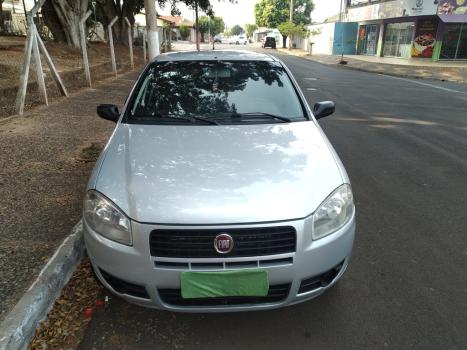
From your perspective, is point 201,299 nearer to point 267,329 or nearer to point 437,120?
point 267,329

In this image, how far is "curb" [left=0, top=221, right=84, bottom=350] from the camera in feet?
7.52

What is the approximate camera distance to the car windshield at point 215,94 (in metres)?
3.49

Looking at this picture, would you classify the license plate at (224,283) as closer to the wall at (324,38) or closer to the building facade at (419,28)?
the building facade at (419,28)

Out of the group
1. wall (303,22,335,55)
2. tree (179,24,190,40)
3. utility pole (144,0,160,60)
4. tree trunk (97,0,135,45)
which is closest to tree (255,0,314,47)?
tree (179,24,190,40)

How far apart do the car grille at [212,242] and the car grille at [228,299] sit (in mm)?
237

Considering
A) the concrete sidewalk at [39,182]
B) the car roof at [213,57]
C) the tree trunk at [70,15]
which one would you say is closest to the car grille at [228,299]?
the concrete sidewalk at [39,182]

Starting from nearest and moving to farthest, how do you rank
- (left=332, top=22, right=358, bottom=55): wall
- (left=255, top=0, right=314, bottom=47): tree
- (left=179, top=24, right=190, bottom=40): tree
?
(left=332, top=22, right=358, bottom=55): wall
(left=255, top=0, right=314, bottom=47): tree
(left=179, top=24, right=190, bottom=40): tree

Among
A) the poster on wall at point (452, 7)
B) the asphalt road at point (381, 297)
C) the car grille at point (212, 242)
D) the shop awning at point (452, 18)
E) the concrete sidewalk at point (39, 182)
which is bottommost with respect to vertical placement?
the asphalt road at point (381, 297)

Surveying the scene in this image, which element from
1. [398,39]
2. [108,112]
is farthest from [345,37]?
[108,112]

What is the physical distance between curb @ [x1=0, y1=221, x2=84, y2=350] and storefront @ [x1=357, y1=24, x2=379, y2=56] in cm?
3584

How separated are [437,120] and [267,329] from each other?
830cm

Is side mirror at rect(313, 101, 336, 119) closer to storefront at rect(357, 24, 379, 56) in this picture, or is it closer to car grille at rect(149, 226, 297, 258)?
car grille at rect(149, 226, 297, 258)

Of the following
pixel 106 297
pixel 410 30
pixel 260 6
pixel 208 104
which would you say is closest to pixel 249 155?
pixel 208 104

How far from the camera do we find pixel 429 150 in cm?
667
